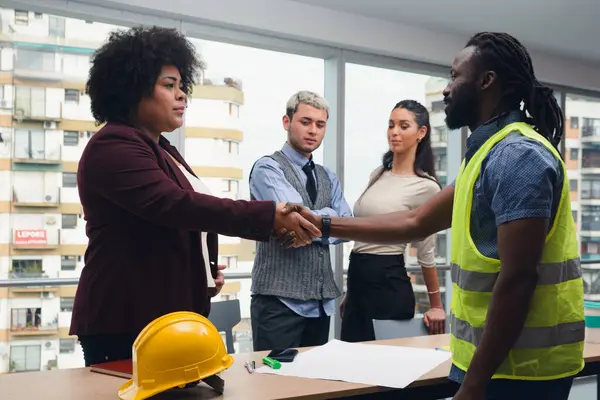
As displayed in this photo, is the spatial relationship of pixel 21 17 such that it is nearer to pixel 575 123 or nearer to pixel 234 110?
pixel 234 110

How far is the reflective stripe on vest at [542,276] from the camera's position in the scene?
128cm

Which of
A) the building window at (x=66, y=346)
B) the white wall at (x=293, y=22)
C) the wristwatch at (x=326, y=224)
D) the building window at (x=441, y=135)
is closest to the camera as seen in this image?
the wristwatch at (x=326, y=224)

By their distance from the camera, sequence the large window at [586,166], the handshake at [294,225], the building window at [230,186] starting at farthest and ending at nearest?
the large window at [586,166] < the building window at [230,186] < the handshake at [294,225]

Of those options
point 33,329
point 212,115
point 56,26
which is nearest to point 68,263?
point 33,329

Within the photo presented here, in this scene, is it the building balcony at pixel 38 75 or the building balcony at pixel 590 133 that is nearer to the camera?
the building balcony at pixel 38 75

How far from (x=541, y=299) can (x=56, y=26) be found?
132 inches

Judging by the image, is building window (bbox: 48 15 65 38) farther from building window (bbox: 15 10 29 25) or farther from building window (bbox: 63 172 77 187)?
building window (bbox: 63 172 77 187)

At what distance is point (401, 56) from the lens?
185 inches

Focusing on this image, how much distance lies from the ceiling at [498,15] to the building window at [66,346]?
268cm

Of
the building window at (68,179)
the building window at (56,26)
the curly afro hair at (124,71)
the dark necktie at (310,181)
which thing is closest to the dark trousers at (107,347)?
the curly afro hair at (124,71)

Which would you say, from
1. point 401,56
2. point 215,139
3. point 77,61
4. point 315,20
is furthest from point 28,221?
point 401,56

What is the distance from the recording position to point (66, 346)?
389 cm

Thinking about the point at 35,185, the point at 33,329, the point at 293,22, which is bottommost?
the point at 33,329

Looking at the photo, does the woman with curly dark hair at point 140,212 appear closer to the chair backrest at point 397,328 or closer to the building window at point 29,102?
the chair backrest at point 397,328
